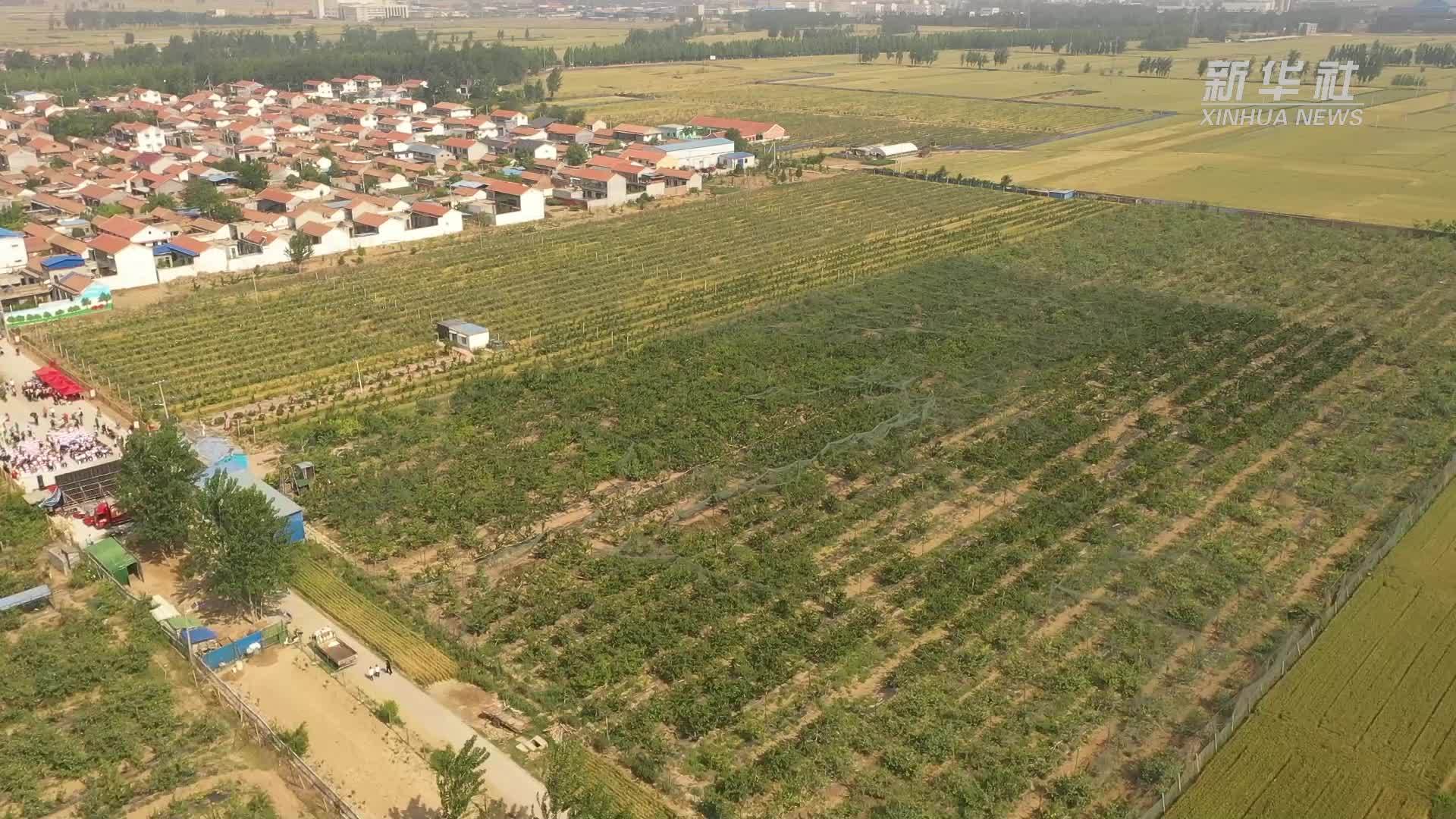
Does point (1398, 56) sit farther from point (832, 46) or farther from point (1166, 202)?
point (1166, 202)

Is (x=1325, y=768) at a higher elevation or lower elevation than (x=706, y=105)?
lower

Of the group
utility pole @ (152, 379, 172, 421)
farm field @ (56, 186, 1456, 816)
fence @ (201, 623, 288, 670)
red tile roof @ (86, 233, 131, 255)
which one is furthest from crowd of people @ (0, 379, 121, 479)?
red tile roof @ (86, 233, 131, 255)

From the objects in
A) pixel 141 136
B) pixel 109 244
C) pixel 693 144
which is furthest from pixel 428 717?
pixel 141 136

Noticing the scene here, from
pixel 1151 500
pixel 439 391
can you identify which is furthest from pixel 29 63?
pixel 1151 500

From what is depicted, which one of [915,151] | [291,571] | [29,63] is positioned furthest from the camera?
[29,63]

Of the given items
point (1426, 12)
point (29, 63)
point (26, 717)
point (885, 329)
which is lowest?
point (26, 717)

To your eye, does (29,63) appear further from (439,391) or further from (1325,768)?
(1325,768)
